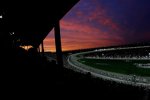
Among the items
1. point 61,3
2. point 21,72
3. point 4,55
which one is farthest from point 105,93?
point 61,3

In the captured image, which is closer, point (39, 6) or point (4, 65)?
point (4, 65)

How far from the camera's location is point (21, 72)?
229 inches

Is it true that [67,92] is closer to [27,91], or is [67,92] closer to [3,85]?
[27,91]

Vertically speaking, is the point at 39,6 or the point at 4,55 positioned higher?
the point at 39,6

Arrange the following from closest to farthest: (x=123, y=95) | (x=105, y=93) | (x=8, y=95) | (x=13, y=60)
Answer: (x=8, y=95) < (x=13, y=60) < (x=105, y=93) < (x=123, y=95)

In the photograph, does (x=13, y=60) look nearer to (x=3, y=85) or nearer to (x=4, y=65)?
(x=4, y=65)

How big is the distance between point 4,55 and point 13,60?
0.32 m

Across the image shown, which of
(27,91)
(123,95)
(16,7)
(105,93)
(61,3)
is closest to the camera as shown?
(27,91)

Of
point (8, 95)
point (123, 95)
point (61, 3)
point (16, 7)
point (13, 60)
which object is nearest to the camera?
point (8, 95)

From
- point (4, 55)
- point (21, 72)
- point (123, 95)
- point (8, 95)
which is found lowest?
point (123, 95)

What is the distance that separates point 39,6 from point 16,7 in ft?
2.96

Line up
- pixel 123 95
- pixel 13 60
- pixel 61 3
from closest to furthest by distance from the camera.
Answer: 1. pixel 13 60
2. pixel 123 95
3. pixel 61 3

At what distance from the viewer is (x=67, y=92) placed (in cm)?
584

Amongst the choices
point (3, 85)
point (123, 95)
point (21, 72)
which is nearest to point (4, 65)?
point (21, 72)
